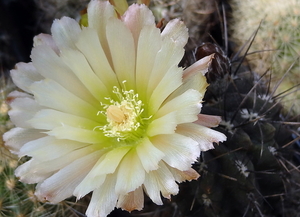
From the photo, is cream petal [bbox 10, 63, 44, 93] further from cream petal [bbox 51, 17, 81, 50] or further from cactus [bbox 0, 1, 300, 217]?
cactus [bbox 0, 1, 300, 217]

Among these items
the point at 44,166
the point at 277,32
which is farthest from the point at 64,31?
the point at 277,32

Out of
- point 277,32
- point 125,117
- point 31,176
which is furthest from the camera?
point 277,32

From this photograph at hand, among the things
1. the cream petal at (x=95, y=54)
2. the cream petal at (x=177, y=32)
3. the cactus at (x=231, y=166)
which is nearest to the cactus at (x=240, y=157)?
the cactus at (x=231, y=166)

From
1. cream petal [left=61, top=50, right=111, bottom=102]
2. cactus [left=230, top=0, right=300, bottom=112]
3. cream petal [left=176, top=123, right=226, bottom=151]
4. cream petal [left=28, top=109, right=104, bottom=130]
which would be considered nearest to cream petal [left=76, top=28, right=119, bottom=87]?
cream petal [left=61, top=50, right=111, bottom=102]

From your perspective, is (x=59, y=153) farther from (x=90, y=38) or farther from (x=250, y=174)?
(x=250, y=174)

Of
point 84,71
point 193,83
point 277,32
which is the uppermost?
point 84,71

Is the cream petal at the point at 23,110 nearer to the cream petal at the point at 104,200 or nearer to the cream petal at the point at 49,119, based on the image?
the cream petal at the point at 49,119

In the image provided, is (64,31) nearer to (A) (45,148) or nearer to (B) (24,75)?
(B) (24,75)
